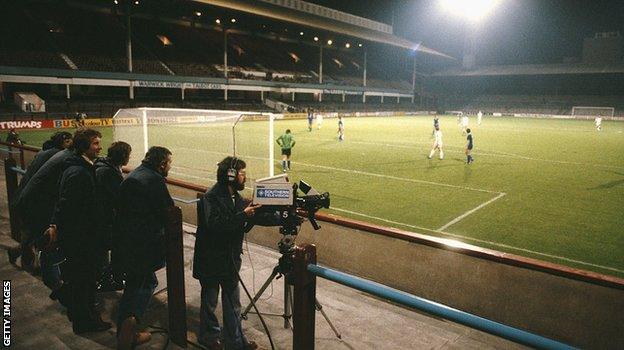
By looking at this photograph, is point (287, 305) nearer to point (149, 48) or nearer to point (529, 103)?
point (149, 48)

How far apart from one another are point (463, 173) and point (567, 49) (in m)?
73.8

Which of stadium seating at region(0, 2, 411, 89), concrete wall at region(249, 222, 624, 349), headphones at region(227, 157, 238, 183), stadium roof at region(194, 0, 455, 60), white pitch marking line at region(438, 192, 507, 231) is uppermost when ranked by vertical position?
stadium roof at region(194, 0, 455, 60)

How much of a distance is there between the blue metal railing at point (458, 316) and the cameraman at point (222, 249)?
1.16 m

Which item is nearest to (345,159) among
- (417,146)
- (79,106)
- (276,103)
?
(417,146)

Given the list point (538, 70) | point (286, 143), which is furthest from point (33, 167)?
point (538, 70)

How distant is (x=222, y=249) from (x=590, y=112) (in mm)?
73355

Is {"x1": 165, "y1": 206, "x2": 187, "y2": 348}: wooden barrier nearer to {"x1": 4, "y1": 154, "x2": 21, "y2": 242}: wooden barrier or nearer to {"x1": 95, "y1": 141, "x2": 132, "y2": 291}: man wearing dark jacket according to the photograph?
{"x1": 95, "y1": 141, "x2": 132, "y2": 291}: man wearing dark jacket

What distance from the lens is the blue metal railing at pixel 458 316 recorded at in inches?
79.0

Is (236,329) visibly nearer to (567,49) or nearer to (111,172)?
(111,172)

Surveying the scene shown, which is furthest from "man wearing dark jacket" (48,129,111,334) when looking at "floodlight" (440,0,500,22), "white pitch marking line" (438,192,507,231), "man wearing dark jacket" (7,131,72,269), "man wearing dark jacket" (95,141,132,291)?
"floodlight" (440,0,500,22)

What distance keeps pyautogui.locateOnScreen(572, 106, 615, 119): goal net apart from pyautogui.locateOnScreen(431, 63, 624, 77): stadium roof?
5.35m

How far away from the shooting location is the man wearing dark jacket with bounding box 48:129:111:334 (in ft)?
13.6

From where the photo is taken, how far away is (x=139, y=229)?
394 centimetres

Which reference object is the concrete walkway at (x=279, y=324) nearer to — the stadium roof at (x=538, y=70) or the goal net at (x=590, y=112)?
the goal net at (x=590, y=112)
